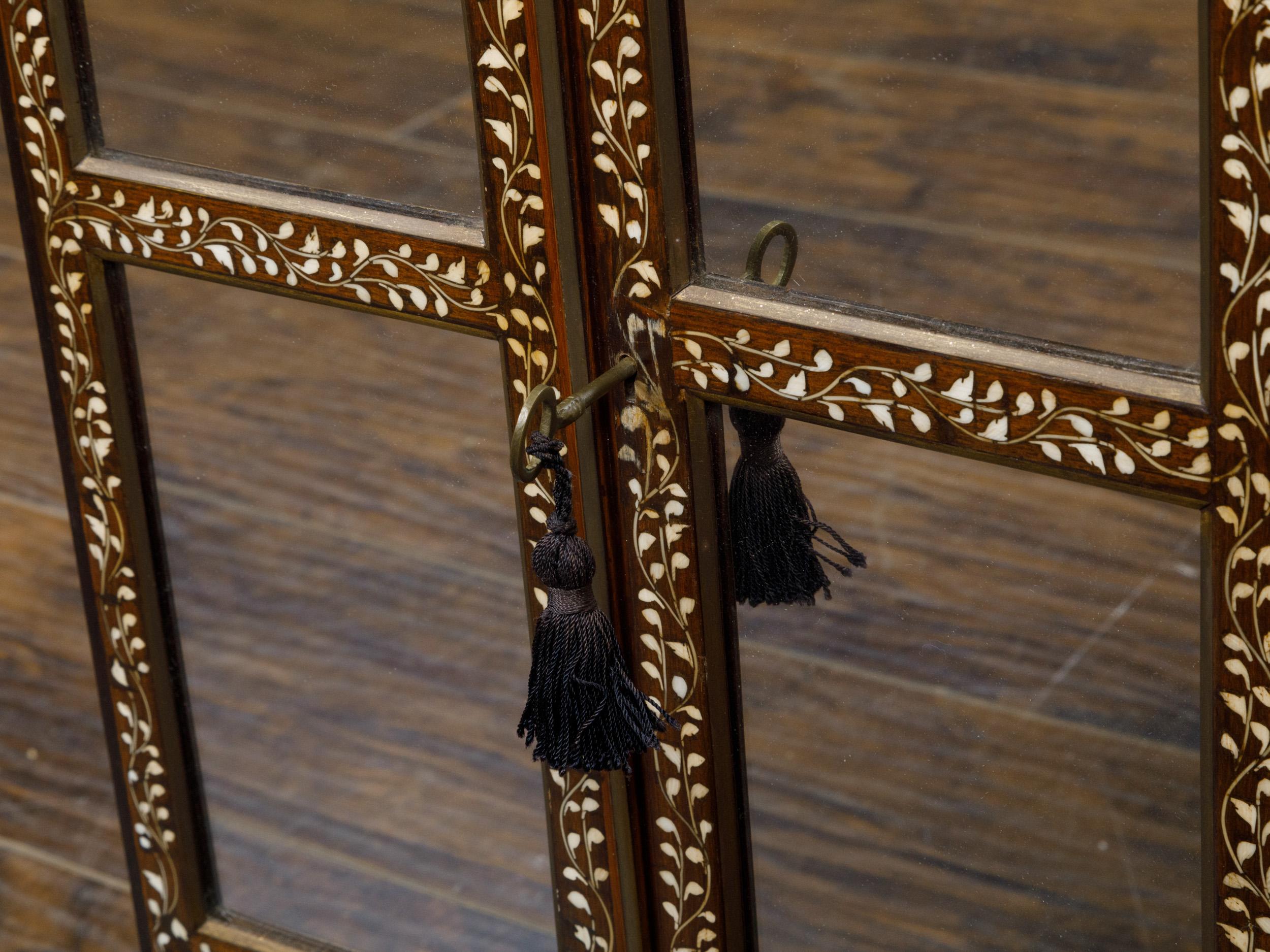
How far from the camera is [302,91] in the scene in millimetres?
1034

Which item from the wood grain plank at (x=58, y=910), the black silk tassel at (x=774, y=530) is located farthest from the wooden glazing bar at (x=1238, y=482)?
the wood grain plank at (x=58, y=910)

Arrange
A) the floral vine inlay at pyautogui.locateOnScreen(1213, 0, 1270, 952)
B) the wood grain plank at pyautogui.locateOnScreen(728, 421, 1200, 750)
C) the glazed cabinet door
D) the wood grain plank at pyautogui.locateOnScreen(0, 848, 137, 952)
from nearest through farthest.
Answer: the floral vine inlay at pyautogui.locateOnScreen(1213, 0, 1270, 952), the wood grain plank at pyautogui.locateOnScreen(728, 421, 1200, 750), the glazed cabinet door, the wood grain plank at pyautogui.locateOnScreen(0, 848, 137, 952)

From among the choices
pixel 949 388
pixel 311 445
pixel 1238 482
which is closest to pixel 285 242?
pixel 311 445

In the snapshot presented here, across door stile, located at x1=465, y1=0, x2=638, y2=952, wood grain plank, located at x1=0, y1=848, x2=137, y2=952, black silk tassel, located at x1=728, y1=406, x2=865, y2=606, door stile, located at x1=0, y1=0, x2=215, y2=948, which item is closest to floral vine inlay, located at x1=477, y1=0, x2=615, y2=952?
door stile, located at x1=465, y1=0, x2=638, y2=952

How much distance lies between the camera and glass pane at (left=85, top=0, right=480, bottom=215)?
0.99 meters

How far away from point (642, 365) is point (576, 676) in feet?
0.49

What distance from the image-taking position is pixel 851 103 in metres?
0.89

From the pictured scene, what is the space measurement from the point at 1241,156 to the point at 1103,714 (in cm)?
27

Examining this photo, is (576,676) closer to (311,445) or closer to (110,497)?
(311,445)

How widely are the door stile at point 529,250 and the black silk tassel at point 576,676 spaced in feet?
0.22

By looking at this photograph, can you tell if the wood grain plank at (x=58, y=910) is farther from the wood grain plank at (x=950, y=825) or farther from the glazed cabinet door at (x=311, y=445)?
the wood grain plank at (x=950, y=825)

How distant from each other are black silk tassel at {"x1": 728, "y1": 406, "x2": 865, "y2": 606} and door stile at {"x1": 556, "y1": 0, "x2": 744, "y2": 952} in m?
0.02

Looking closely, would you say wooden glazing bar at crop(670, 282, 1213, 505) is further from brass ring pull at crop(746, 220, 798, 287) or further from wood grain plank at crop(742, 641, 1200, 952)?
wood grain plank at crop(742, 641, 1200, 952)

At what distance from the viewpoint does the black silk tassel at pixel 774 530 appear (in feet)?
3.18
